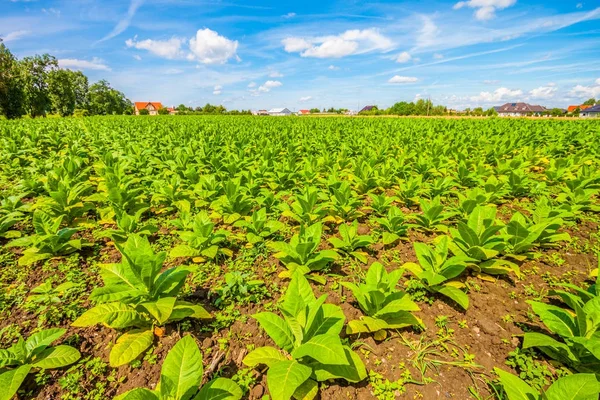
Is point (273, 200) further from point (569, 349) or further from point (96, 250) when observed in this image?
point (569, 349)

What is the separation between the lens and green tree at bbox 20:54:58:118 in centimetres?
5403

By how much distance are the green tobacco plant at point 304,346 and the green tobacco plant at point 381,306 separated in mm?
426

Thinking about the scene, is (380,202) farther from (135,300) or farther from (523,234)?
(135,300)

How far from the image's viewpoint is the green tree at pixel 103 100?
89750 millimetres

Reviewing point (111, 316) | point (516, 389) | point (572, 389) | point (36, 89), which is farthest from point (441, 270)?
point (36, 89)

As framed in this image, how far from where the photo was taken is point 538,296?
10.4 feet

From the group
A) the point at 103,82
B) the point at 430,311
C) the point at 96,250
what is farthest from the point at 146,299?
the point at 103,82

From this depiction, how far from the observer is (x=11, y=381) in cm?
187

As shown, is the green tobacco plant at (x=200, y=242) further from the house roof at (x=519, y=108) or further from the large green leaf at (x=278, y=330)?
the house roof at (x=519, y=108)

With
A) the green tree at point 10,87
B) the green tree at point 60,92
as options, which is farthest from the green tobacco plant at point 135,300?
the green tree at point 60,92

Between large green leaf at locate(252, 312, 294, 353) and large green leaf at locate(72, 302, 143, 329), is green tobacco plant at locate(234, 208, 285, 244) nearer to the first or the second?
large green leaf at locate(72, 302, 143, 329)

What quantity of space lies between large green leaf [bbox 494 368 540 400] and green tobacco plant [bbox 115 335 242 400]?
1741 mm

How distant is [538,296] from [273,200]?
417 cm

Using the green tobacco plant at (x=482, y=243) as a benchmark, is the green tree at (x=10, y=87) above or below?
above
